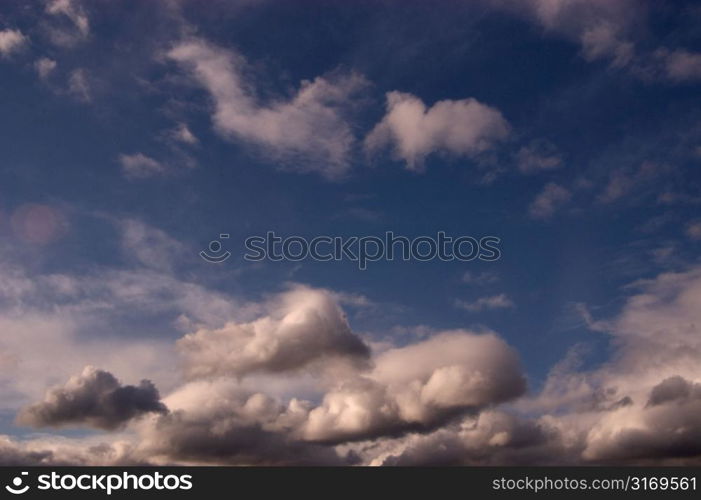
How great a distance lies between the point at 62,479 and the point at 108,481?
10.7 m

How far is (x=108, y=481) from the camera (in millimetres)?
183125

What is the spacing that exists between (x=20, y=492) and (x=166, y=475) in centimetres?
3200

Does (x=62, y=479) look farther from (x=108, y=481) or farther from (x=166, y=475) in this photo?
Result: (x=166, y=475)

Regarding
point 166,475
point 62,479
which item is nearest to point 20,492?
point 62,479

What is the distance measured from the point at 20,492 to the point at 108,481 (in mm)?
19077

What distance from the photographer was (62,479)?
604ft

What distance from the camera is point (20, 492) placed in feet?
593

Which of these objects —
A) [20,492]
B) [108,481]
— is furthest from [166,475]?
[20,492]

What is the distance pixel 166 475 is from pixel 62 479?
23.5 m

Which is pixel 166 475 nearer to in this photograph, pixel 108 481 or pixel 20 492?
pixel 108 481

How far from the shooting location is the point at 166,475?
18400 cm

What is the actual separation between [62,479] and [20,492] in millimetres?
9021

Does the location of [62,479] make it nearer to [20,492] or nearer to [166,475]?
[20,492]
